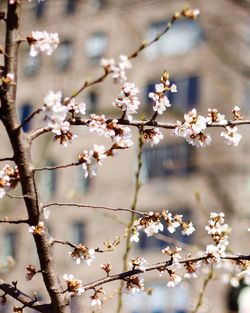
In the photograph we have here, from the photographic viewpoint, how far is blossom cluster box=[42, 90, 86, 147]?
103 inches

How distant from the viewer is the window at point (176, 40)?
1523 inches

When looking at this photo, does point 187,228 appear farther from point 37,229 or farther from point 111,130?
point 37,229

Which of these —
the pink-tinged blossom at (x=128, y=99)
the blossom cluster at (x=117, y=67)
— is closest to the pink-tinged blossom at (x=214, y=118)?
the pink-tinged blossom at (x=128, y=99)

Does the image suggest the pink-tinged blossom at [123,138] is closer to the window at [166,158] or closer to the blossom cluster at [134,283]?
the blossom cluster at [134,283]

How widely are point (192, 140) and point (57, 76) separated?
36848 millimetres

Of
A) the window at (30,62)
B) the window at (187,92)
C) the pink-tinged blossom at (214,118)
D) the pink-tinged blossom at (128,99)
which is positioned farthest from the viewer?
the window at (187,92)

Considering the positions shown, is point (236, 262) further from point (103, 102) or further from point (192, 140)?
point (103, 102)

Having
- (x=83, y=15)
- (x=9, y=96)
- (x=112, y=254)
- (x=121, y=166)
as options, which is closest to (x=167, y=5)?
(x=83, y=15)

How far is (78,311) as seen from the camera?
5.60 m

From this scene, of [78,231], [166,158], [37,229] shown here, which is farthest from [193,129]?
[78,231]

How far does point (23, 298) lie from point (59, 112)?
88 cm

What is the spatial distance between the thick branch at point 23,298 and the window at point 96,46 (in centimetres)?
3841

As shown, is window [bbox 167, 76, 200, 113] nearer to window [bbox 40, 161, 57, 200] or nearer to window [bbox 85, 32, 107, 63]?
window [bbox 85, 32, 107, 63]

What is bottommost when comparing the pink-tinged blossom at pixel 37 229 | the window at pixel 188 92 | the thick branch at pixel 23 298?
the thick branch at pixel 23 298
